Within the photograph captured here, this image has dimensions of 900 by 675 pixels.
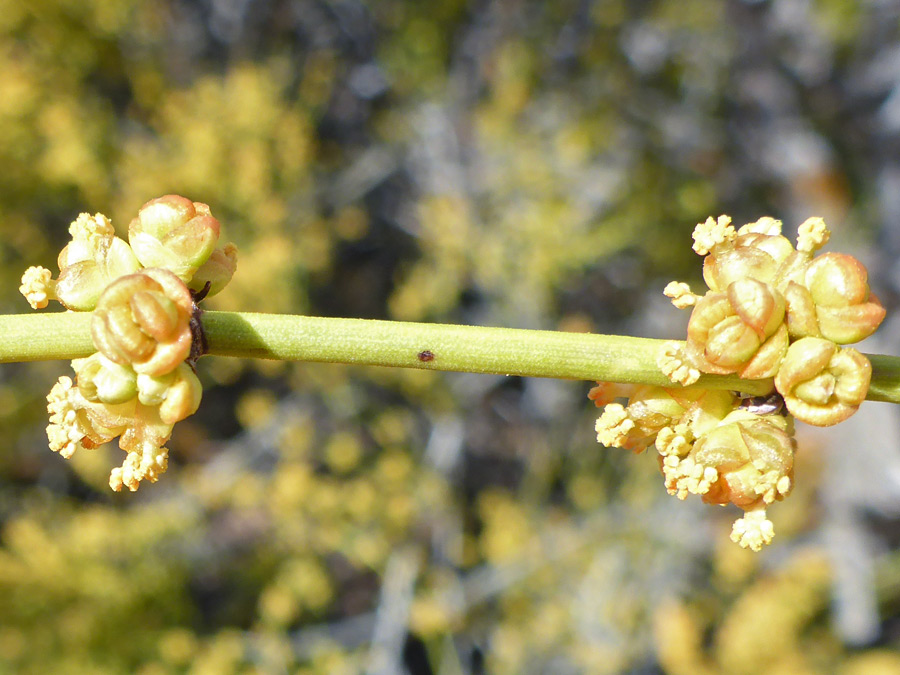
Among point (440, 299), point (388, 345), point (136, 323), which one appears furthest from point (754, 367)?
point (440, 299)

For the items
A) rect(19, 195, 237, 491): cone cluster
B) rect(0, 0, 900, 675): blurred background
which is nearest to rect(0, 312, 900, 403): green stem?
rect(19, 195, 237, 491): cone cluster

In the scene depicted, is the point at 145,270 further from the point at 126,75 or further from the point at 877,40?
the point at 877,40

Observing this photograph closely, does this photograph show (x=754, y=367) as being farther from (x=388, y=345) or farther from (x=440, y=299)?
(x=440, y=299)

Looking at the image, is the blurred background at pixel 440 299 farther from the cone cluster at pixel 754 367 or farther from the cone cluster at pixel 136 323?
the cone cluster at pixel 754 367

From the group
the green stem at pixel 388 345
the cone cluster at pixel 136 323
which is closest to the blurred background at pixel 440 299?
the cone cluster at pixel 136 323

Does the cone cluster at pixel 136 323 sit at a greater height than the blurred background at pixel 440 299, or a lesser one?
lesser

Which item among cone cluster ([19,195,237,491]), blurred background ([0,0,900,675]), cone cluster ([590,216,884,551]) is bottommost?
cone cluster ([590,216,884,551])

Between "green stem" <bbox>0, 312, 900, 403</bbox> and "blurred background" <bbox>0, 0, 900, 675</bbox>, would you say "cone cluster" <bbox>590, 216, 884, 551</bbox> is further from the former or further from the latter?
"blurred background" <bbox>0, 0, 900, 675</bbox>
